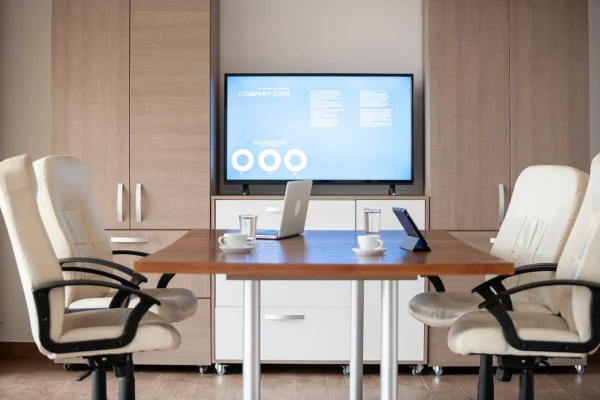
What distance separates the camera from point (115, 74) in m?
4.36

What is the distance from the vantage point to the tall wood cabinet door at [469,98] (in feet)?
14.3

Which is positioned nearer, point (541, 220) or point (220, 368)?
point (541, 220)

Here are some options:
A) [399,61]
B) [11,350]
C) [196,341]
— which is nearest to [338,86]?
[399,61]

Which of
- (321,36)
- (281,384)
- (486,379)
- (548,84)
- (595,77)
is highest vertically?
(321,36)

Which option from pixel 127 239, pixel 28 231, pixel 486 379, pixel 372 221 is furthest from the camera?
pixel 127 239

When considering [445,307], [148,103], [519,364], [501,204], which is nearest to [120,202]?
[148,103]

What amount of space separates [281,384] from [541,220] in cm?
181

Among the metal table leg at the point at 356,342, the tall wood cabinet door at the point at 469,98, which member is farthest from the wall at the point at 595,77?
the metal table leg at the point at 356,342

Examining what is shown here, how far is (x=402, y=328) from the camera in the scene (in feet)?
14.3

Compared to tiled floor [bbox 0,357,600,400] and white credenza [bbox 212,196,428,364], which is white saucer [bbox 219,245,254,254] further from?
white credenza [bbox 212,196,428,364]

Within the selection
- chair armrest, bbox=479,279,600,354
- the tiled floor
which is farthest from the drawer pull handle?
Result: chair armrest, bbox=479,279,600,354

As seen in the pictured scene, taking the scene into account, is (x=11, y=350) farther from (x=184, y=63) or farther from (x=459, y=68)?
(x=459, y=68)

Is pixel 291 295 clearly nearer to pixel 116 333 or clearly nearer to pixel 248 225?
pixel 248 225

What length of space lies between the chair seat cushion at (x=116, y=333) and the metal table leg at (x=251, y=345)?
0.28 m
